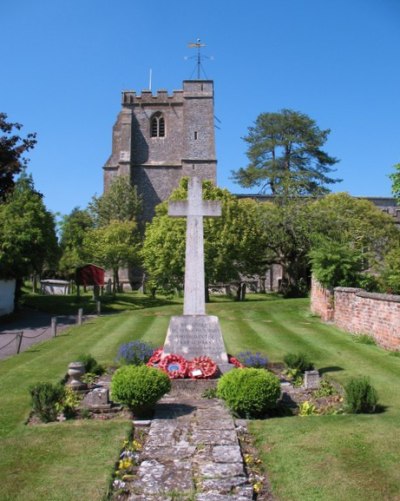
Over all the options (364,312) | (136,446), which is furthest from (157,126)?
(136,446)

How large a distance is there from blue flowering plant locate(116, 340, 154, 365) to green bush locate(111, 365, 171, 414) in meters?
3.08

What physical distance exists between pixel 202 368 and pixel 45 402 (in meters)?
3.16

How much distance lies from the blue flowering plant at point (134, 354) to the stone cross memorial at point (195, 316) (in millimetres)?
721

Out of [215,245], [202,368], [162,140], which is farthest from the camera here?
[162,140]

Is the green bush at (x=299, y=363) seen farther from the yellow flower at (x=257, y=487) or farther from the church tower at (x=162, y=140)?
the church tower at (x=162, y=140)

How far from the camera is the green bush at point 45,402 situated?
8.00m

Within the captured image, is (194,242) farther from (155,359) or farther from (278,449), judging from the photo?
(278,449)

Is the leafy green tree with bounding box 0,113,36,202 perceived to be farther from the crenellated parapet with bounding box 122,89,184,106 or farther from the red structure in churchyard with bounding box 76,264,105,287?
the crenellated parapet with bounding box 122,89,184,106

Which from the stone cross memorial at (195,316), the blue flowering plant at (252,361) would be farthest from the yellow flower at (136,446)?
the blue flowering plant at (252,361)

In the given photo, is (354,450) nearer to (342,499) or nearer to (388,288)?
(342,499)

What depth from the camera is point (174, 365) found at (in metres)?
10.3

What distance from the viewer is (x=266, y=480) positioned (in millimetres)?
5926

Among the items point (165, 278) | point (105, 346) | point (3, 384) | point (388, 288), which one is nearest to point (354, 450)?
point (3, 384)

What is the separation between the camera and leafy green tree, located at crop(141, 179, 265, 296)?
3256 centimetres
